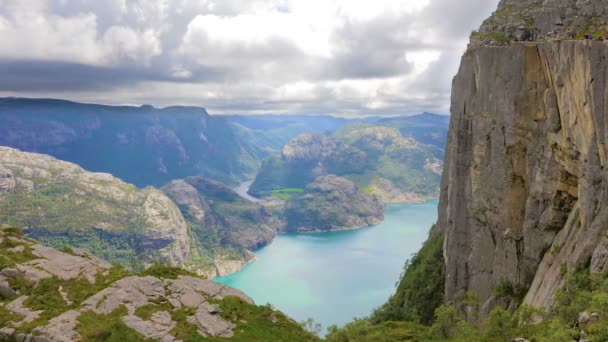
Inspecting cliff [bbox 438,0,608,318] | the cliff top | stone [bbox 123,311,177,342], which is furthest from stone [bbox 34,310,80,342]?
the cliff top

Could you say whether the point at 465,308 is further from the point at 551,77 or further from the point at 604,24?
the point at 604,24

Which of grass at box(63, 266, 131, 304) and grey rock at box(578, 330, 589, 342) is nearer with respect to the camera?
grey rock at box(578, 330, 589, 342)

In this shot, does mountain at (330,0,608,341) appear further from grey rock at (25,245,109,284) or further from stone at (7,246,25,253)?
stone at (7,246,25,253)

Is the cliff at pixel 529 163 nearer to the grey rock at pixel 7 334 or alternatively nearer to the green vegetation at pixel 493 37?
the green vegetation at pixel 493 37

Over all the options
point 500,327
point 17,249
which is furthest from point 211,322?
point 17,249

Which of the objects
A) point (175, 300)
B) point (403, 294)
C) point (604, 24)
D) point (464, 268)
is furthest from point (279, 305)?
point (604, 24)

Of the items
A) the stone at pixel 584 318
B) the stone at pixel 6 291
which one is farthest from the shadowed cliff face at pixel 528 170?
the stone at pixel 6 291
